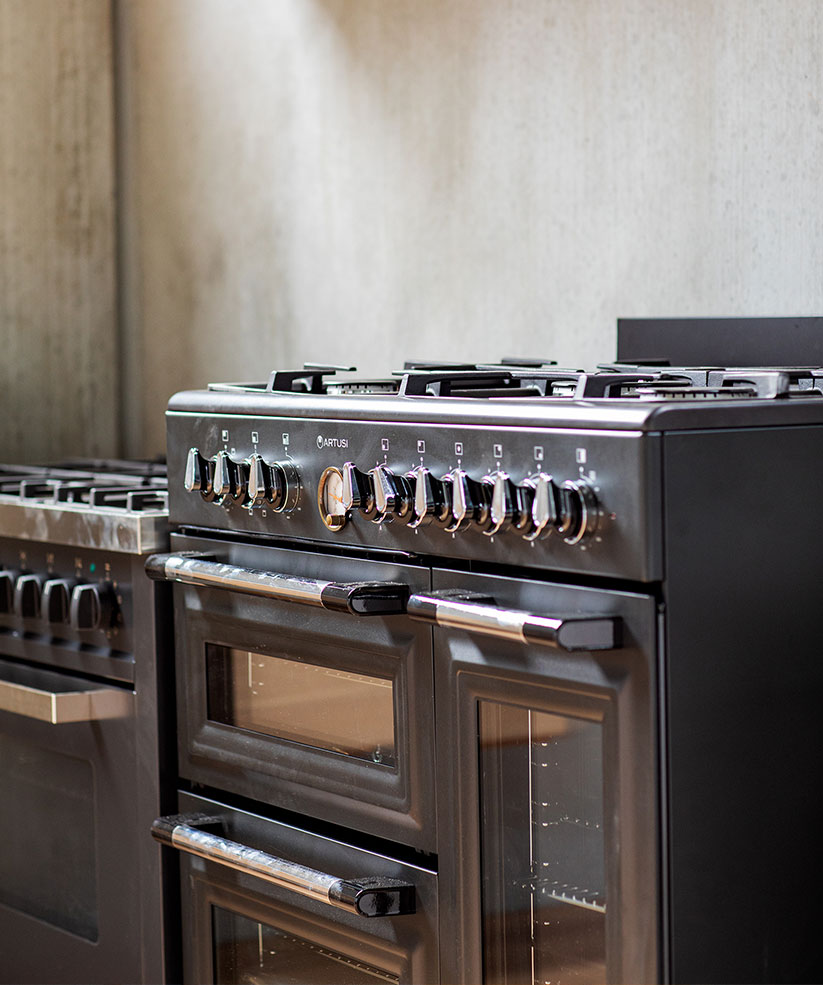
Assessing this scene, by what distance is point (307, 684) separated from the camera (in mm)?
1689

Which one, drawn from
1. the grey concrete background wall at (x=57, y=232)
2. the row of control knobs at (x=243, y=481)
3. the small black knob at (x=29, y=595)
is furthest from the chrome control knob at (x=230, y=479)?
the grey concrete background wall at (x=57, y=232)

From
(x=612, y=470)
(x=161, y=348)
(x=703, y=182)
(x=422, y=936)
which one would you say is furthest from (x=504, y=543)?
(x=161, y=348)

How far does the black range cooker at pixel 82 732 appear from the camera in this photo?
1.92m

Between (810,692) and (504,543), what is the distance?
0.32 m

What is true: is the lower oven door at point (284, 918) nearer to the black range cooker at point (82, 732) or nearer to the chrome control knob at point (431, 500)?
the black range cooker at point (82, 732)

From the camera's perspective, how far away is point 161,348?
3.18 meters

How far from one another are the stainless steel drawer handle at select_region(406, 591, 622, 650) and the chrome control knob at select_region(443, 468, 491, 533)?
0.07m

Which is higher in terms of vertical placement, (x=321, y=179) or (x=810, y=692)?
(x=321, y=179)

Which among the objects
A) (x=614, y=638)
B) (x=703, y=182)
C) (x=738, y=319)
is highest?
(x=703, y=182)

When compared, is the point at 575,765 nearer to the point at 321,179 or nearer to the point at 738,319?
the point at 738,319

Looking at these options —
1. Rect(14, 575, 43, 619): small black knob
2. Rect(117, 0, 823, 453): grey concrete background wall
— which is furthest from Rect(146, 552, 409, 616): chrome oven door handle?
Rect(117, 0, 823, 453): grey concrete background wall

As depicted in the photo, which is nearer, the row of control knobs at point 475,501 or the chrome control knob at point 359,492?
the row of control knobs at point 475,501

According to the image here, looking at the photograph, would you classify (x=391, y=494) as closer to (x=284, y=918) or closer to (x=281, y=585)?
(x=281, y=585)

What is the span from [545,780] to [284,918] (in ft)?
1.62
